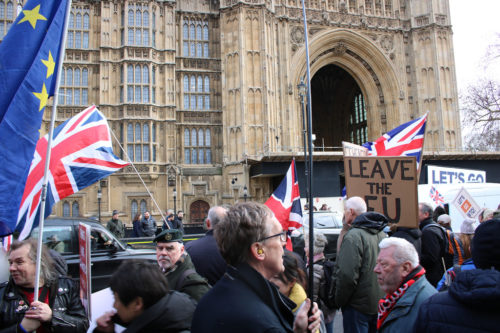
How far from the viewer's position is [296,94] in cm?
2708

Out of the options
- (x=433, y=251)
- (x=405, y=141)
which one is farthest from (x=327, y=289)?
(x=405, y=141)

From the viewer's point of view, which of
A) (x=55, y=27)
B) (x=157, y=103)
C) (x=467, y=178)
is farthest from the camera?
(x=157, y=103)

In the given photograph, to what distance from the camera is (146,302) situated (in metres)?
2.29

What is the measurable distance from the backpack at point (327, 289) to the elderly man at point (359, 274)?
0.49 feet

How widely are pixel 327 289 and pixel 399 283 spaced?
1.60 meters

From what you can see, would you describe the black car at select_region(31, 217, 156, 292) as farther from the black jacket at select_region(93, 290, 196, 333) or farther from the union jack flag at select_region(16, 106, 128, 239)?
the black jacket at select_region(93, 290, 196, 333)

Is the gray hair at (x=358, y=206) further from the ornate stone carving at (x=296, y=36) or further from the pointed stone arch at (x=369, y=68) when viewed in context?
the pointed stone arch at (x=369, y=68)

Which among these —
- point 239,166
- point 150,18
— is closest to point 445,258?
point 239,166

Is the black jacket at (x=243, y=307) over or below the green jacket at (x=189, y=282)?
over

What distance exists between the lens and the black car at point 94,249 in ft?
22.3

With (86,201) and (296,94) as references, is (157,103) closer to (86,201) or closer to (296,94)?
(86,201)

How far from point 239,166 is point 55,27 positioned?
68.4 ft

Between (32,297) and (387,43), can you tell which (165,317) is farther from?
(387,43)

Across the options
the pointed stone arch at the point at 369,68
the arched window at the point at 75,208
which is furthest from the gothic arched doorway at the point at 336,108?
the arched window at the point at 75,208
